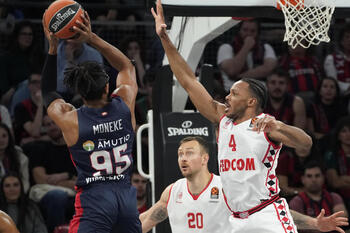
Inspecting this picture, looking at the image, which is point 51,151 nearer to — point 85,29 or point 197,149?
point 197,149

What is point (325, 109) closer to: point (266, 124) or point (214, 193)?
point (214, 193)

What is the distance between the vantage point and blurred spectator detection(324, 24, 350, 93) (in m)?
12.0

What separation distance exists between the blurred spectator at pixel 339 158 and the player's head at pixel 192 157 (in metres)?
2.96

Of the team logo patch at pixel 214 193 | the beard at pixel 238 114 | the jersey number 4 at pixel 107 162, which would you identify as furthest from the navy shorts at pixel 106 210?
the team logo patch at pixel 214 193

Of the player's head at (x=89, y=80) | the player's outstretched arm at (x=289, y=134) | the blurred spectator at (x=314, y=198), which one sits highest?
the player's head at (x=89, y=80)

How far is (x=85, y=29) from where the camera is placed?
6.43 m

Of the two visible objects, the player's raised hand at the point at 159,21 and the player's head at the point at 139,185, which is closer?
the player's raised hand at the point at 159,21

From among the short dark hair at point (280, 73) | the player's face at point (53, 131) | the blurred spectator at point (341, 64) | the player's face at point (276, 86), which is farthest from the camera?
the blurred spectator at point (341, 64)

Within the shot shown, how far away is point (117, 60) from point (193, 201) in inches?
84.2

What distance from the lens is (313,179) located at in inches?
394

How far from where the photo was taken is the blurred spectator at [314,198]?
32.3 feet

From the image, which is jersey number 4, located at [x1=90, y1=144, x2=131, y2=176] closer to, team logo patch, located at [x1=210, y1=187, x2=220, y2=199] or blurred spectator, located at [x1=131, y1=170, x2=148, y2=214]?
team logo patch, located at [x1=210, y1=187, x2=220, y2=199]

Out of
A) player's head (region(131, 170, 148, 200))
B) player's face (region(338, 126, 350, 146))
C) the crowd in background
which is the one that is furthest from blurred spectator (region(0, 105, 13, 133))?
player's face (region(338, 126, 350, 146))

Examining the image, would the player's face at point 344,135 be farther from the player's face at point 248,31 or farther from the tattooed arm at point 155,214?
the tattooed arm at point 155,214
